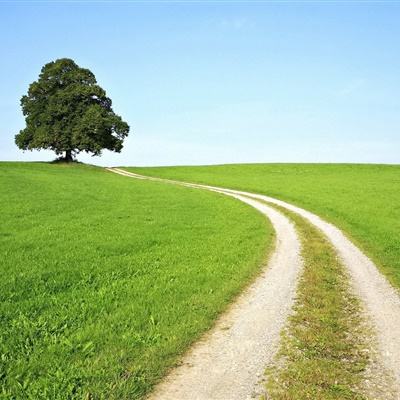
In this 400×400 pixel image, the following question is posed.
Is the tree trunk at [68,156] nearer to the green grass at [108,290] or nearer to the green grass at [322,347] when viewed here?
the green grass at [108,290]


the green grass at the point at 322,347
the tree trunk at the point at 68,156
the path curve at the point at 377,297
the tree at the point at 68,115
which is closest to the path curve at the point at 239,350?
the green grass at the point at 322,347

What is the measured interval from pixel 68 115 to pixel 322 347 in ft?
236

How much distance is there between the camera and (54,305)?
11070 mm

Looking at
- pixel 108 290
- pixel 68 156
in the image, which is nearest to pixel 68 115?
pixel 68 156

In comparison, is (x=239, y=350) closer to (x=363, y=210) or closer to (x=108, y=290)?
(x=108, y=290)

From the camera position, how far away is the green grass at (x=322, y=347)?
715cm

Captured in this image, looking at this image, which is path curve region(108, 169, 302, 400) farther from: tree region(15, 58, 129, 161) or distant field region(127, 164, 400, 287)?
tree region(15, 58, 129, 161)

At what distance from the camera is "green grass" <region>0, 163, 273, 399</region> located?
25.1ft

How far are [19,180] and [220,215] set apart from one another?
2639cm

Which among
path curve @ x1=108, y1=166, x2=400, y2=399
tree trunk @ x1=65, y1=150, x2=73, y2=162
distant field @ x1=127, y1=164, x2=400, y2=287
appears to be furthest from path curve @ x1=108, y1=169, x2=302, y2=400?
tree trunk @ x1=65, y1=150, x2=73, y2=162

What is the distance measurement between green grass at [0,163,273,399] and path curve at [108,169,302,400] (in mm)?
351

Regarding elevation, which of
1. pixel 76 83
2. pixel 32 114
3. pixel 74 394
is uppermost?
pixel 76 83

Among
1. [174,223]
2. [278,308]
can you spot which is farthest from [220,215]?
[278,308]

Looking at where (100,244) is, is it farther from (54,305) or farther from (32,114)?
(32,114)
